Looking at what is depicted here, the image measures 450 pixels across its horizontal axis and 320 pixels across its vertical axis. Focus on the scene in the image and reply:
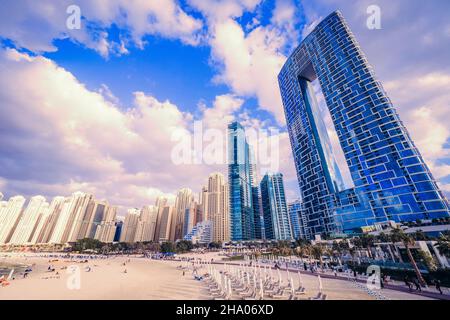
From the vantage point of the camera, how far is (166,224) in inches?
6211

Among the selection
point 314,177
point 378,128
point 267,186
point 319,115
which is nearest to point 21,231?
point 267,186

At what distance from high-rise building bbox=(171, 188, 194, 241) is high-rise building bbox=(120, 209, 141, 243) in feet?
118

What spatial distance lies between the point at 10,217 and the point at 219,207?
153726 mm

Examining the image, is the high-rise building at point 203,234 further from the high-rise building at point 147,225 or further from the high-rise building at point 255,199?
the high-rise building at point 147,225

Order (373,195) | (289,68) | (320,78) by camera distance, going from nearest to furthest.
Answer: (373,195), (320,78), (289,68)

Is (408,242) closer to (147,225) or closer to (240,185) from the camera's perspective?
(240,185)

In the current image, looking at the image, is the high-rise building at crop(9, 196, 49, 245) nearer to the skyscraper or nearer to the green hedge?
the skyscraper

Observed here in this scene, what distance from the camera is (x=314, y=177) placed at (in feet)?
276

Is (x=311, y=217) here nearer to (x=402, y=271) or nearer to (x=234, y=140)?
(x=402, y=271)

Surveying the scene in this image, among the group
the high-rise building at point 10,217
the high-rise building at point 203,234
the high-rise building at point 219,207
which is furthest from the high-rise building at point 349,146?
the high-rise building at point 10,217

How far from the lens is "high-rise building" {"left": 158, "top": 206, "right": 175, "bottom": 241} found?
510 feet
